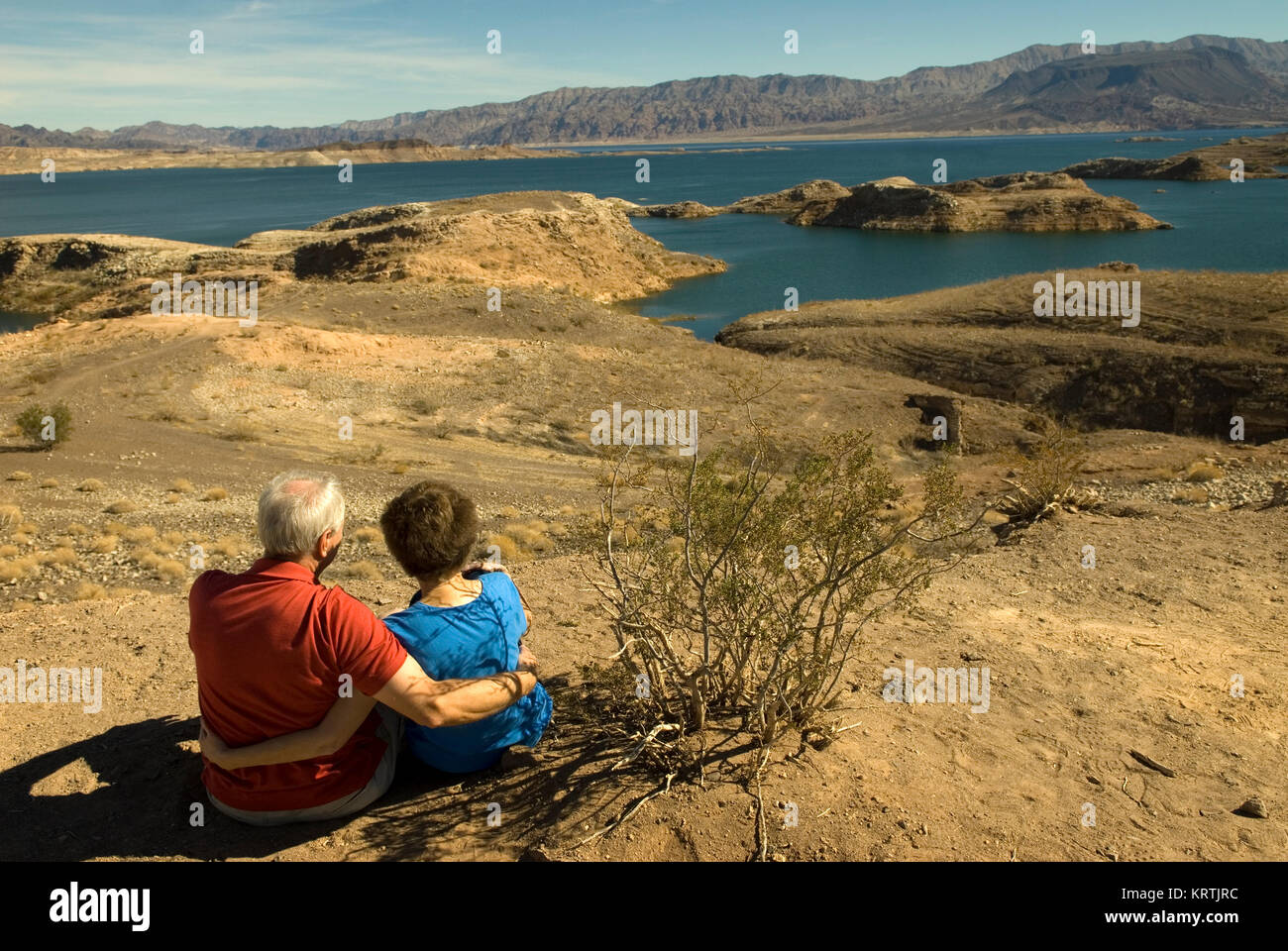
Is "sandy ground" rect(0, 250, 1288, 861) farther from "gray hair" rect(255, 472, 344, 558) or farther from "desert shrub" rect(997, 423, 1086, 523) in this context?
"gray hair" rect(255, 472, 344, 558)

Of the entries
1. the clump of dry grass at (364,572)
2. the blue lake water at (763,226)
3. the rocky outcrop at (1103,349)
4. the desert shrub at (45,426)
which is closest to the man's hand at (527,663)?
the clump of dry grass at (364,572)

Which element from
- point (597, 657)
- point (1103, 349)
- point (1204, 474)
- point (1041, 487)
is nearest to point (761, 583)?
point (597, 657)

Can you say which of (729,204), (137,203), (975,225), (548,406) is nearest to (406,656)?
(548,406)

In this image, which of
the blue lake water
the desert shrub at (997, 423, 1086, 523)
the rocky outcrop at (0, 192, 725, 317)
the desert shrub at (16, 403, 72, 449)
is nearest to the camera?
the desert shrub at (997, 423, 1086, 523)

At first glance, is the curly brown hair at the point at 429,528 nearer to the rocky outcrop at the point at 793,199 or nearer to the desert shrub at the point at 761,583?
the desert shrub at the point at 761,583

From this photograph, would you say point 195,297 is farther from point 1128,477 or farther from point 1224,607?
point 1224,607

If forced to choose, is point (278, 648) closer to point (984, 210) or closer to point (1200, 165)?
point (984, 210)

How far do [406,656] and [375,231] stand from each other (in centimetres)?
4347

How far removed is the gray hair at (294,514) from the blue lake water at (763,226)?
33226 millimetres

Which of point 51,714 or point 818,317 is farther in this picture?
point 818,317

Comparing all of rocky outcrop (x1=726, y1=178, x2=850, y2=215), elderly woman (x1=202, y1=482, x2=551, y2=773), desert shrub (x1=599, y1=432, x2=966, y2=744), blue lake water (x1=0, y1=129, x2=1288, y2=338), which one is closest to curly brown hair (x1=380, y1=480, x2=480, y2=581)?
elderly woman (x1=202, y1=482, x2=551, y2=773)

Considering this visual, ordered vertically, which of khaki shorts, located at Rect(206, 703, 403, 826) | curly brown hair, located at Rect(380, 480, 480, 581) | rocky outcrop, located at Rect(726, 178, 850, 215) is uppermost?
rocky outcrop, located at Rect(726, 178, 850, 215)

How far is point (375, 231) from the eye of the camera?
1708 inches

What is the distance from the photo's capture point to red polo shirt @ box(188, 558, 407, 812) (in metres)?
3.31
